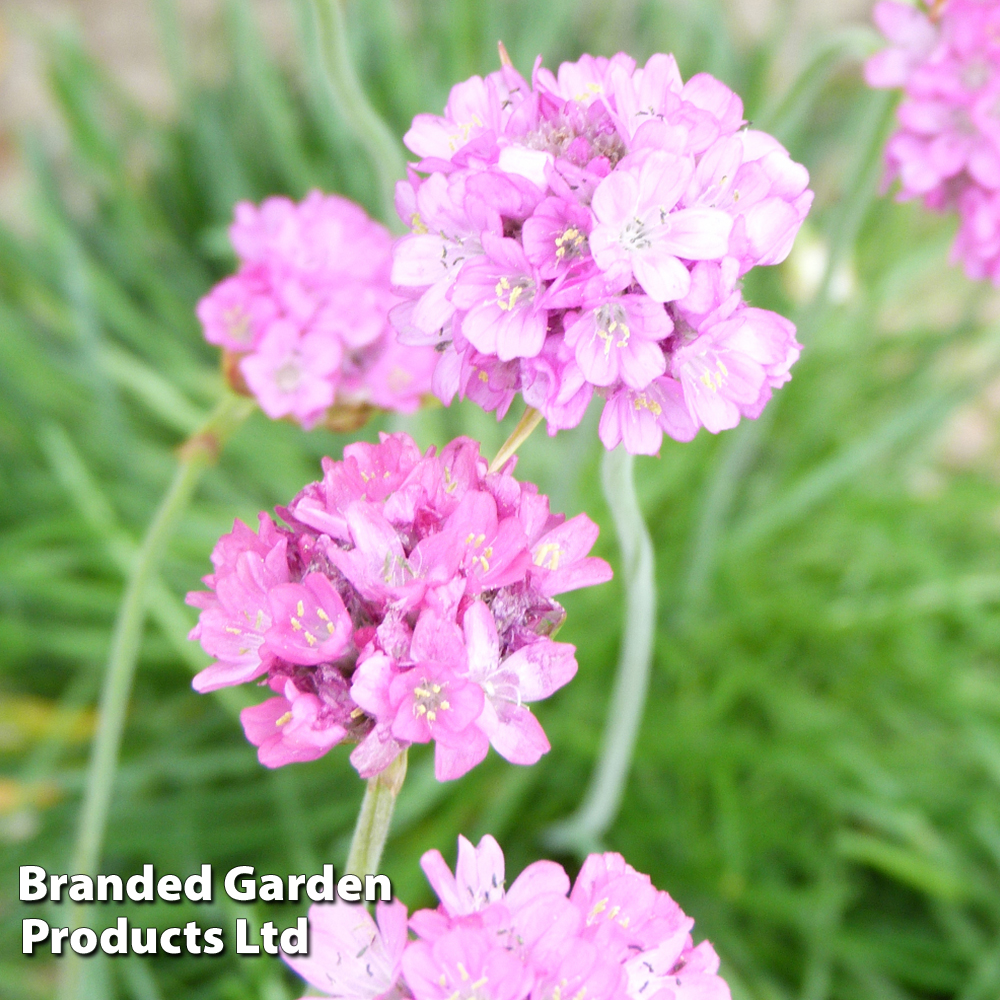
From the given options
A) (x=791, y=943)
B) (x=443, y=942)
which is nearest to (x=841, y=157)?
(x=791, y=943)

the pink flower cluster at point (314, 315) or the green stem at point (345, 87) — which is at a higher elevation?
the green stem at point (345, 87)

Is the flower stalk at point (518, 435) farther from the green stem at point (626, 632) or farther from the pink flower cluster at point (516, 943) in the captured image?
the pink flower cluster at point (516, 943)

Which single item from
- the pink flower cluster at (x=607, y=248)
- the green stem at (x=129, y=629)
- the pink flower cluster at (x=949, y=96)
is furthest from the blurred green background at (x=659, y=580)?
the pink flower cluster at (x=607, y=248)

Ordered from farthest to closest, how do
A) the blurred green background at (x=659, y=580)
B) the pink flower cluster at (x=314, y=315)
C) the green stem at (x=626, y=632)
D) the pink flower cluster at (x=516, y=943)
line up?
the blurred green background at (x=659, y=580) < the pink flower cluster at (x=314, y=315) < the green stem at (x=626, y=632) < the pink flower cluster at (x=516, y=943)

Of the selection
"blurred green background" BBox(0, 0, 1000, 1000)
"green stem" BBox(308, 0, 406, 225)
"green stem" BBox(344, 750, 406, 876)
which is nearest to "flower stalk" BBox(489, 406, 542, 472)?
"green stem" BBox(344, 750, 406, 876)

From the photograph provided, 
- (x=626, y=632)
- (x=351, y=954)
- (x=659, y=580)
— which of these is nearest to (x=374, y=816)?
(x=351, y=954)

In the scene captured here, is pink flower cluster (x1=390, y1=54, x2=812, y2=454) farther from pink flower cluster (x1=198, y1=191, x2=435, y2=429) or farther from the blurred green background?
the blurred green background

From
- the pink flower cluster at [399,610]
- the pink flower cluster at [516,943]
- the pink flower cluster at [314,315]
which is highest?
the pink flower cluster at [314,315]
